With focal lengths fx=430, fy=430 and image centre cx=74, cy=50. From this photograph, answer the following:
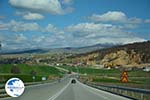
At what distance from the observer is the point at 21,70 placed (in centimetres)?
19562

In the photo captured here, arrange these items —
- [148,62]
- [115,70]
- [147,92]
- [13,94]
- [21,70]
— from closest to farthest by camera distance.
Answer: [13,94] → [147,92] → [148,62] → [115,70] → [21,70]

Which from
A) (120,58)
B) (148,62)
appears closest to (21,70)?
(120,58)

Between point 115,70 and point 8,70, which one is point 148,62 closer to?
point 115,70

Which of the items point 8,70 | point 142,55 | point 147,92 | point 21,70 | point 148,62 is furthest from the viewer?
point 21,70

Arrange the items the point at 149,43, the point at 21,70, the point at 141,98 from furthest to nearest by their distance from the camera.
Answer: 1. the point at 21,70
2. the point at 149,43
3. the point at 141,98

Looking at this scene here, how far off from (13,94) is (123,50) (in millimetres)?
181985

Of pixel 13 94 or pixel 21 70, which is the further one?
pixel 21 70

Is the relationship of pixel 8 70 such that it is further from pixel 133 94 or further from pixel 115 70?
pixel 133 94

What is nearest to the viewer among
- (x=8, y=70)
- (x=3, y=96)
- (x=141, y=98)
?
(x=141, y=98)

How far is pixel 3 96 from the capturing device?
36281mm

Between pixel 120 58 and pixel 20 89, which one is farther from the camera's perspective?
pixel 120 58

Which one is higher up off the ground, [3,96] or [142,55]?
[142,55]

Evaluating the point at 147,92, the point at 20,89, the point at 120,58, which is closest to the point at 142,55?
the point at 120,58

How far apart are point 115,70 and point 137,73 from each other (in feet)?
212
